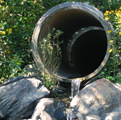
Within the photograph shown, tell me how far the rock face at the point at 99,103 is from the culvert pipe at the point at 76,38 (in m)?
0.92

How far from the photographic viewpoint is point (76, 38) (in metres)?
6.29

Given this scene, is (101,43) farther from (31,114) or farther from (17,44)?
(31,114)

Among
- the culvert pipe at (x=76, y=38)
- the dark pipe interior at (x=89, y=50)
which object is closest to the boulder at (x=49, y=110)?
the culvert pipe at (x=76, y=38)

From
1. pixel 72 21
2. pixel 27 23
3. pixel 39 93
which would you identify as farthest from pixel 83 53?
pixel 39 93

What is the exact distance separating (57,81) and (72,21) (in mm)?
1880

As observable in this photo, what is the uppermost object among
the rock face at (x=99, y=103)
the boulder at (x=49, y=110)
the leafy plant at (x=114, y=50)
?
the leafy plant at (x=114, y=50)

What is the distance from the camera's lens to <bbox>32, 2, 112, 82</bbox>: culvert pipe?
13.6 ft

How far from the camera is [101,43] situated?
6.66 metres

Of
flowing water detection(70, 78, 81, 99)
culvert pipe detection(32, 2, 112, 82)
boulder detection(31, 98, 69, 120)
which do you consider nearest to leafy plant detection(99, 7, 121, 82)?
culvert pipe detection(32, 2, 112, 82)

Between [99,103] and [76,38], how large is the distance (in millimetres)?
3762

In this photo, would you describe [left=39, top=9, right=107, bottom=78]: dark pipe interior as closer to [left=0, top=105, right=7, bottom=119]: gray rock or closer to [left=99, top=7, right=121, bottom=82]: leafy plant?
[left=99, top=7, right=121, bottom=82]: leafy plant

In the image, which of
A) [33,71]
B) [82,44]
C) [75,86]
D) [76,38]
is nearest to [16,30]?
[33,71]

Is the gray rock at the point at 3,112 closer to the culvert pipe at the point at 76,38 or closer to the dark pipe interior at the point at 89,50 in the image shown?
the culvert pipe at the point at 76,38

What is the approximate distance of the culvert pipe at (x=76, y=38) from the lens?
414cm
